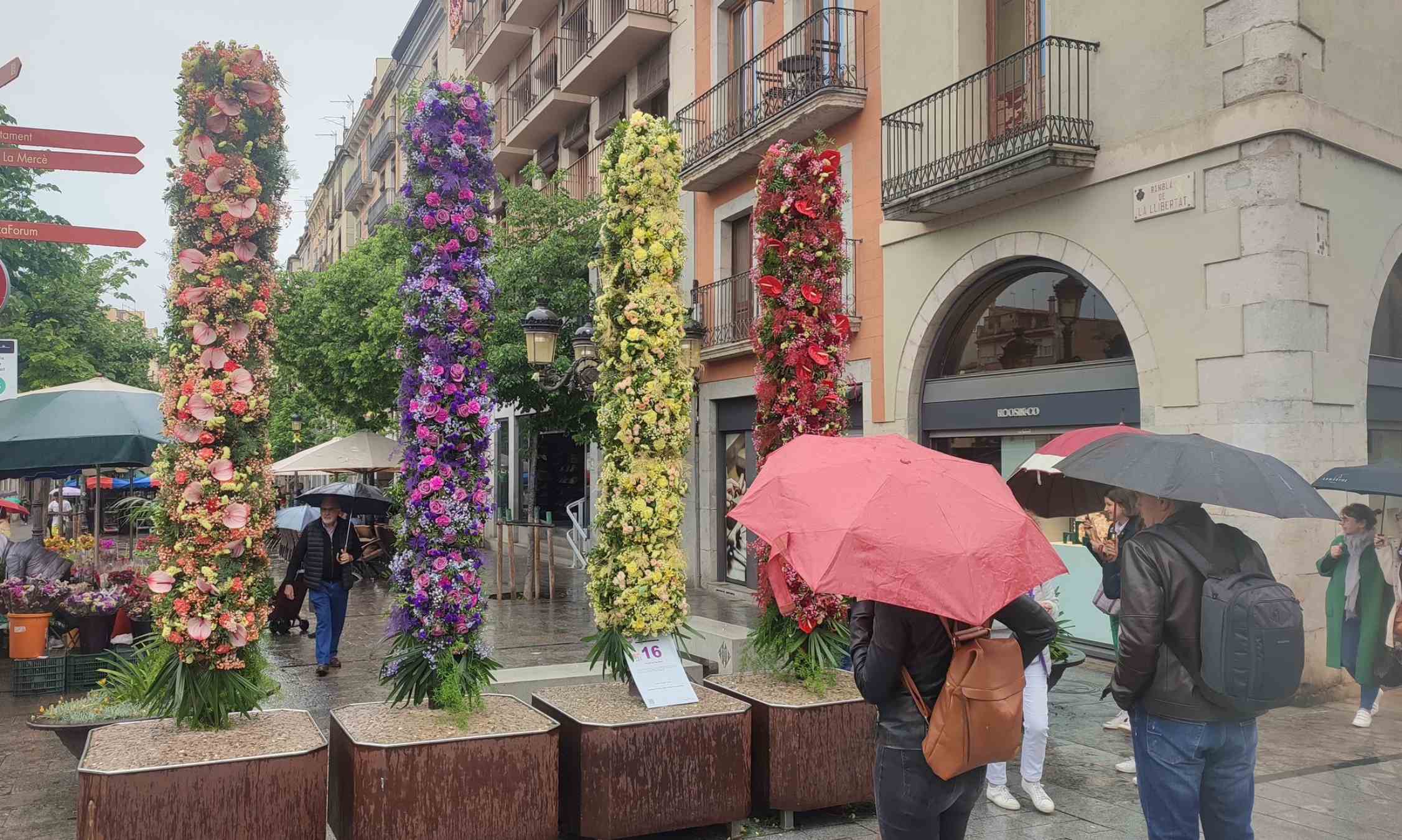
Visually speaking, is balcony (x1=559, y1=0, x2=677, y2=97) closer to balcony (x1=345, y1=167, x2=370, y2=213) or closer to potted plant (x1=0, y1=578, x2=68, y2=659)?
potted plant (x1=0, y1=578, x2=68, y2=659)

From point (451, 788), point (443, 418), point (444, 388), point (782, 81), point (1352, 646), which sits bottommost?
point (1352, 646)

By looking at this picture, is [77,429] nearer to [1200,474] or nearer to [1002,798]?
[1002,798]

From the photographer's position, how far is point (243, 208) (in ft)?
17.2

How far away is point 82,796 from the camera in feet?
13.9

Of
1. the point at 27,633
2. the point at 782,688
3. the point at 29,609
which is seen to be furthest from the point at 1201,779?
the point at 27,633

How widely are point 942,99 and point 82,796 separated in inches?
417

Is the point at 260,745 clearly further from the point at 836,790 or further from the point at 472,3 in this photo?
the point at 472,3

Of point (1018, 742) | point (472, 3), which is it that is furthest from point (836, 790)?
point (472, 3)

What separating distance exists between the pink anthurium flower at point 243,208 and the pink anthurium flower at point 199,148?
0.91ft

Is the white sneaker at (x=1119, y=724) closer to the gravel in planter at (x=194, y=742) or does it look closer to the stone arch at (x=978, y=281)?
the stone arch at (x=978, y=281)

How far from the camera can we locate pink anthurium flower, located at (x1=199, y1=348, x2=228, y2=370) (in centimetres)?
513

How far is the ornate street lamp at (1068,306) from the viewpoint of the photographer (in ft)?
34.7

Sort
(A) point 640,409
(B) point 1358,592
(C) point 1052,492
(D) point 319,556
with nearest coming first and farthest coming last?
(A) point 640,409, (C) point 1052,492, (B) point 1358,592, (D) point 319,556

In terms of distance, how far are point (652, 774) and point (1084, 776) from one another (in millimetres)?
2993
